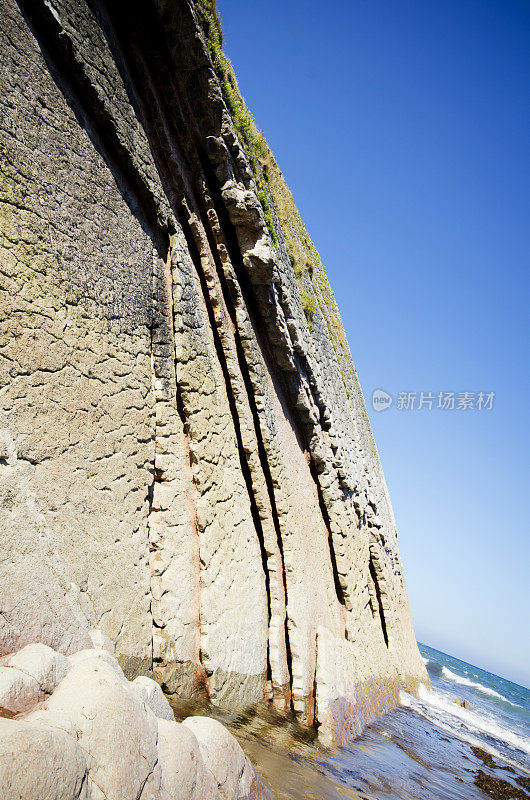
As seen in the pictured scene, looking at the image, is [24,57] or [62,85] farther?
[62,85]

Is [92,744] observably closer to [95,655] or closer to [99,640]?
[95,655]

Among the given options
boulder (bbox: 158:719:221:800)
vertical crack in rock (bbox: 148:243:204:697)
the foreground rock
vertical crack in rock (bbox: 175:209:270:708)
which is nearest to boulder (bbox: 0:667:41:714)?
the foreground rock

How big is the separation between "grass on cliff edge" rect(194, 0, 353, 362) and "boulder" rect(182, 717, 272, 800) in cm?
569

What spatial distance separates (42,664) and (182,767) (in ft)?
2.79

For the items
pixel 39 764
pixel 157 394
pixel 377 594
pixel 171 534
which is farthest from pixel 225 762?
pixel 377 594

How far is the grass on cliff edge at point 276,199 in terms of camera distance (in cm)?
579

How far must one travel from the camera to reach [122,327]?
4.41 meters

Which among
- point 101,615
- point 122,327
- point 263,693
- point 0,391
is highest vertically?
point 122,327

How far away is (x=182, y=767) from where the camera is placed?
94.8 inches

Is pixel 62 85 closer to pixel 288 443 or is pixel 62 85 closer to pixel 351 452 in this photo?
pixel 288 443

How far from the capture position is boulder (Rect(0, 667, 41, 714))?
213cm

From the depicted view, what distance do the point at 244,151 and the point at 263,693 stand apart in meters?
6.53

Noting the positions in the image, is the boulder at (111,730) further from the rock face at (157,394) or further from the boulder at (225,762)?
the boulder at (225,762)

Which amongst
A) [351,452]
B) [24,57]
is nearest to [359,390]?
[351,452]
